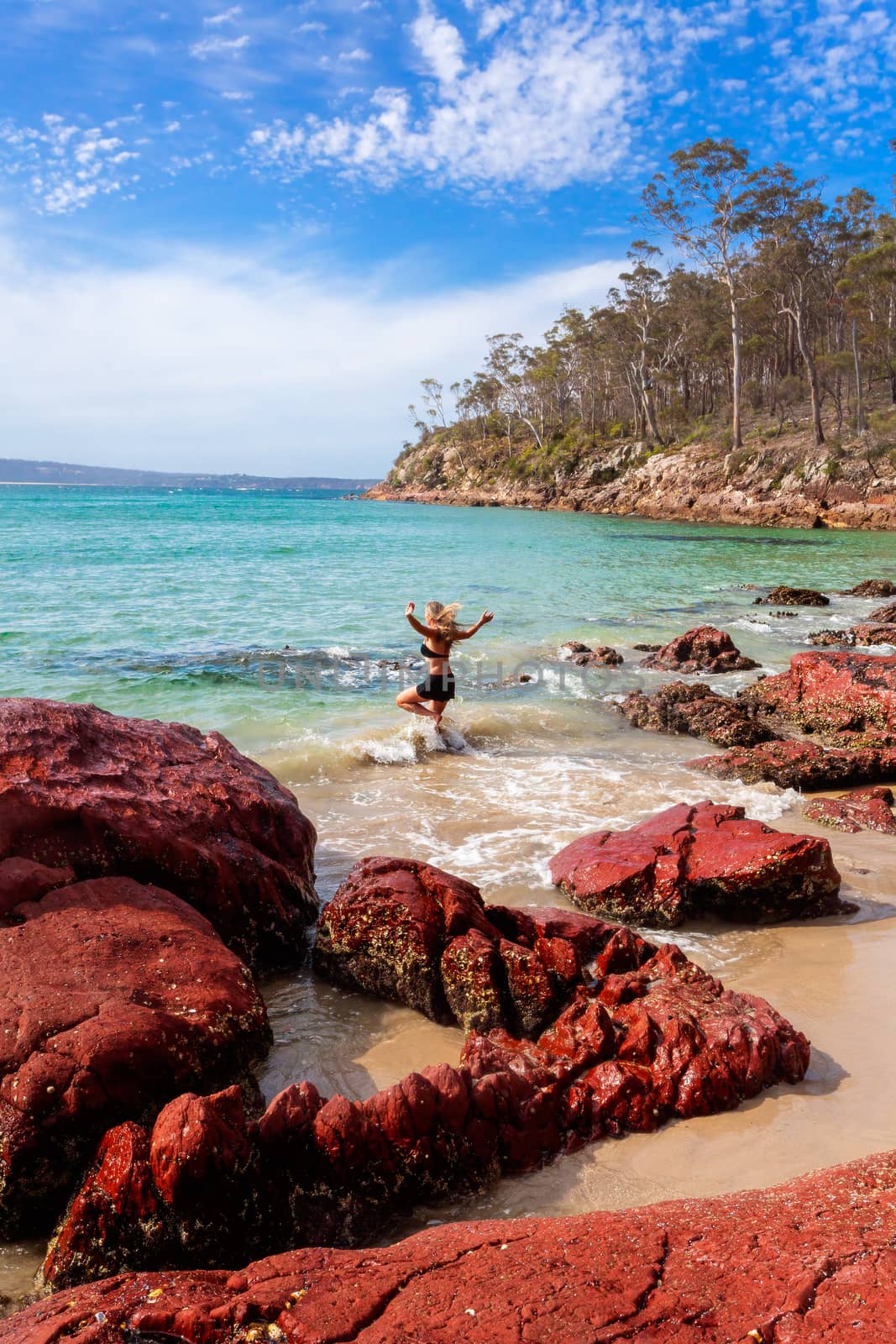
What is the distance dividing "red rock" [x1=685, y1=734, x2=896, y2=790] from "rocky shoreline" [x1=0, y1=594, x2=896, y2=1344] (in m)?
2.50

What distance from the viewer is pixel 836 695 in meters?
10.2

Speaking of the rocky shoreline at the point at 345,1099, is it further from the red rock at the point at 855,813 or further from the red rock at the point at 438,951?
the red rock at the point at 855,813

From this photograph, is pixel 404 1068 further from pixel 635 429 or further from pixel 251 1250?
pixel 635 429

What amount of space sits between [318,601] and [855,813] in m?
17.1

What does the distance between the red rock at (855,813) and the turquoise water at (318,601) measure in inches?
226

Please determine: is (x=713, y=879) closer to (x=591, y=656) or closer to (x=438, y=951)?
(x=438, y=951)

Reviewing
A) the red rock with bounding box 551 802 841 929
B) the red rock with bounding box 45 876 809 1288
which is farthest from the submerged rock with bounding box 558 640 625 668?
the red rock with bounding box 45 876 809 1288

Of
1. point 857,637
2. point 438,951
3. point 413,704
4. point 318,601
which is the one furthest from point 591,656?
point 438,951

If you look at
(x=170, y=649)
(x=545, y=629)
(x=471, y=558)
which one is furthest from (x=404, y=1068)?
(x=471, y=558)

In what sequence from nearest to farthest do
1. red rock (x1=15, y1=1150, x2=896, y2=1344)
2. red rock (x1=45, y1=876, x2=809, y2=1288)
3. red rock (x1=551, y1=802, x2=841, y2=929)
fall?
1. red rock (x1=15, y1=1150, x2=896, y2=1344)
2. red rock (x1=45, y1=876, x2=809, y2=1288)
3. red rock (x1=551, y1=802, x2=841, y2=929)

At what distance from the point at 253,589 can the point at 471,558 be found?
487 inches

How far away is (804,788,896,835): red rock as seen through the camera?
23.2 ft

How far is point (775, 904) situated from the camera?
538cm

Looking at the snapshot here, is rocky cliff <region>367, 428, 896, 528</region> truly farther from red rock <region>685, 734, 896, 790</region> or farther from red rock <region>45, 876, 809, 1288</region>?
red rock <region>45, 876, 809, 1288</region>
